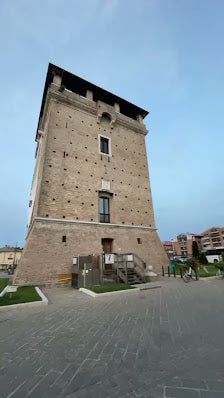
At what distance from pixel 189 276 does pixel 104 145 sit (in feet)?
46.6

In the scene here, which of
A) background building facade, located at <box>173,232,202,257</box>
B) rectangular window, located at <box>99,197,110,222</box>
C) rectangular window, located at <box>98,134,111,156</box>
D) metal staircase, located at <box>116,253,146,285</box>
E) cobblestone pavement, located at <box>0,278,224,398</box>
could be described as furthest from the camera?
background building facade, located at <box>173,232,202,257</box>

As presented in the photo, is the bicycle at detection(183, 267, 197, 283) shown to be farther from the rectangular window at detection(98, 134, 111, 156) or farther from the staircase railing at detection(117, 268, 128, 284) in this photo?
the rectangular window at detection(98, 134, 111, 156)

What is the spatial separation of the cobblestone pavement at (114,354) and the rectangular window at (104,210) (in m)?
10.1

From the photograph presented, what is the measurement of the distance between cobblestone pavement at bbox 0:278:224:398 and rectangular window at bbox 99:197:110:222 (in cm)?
1010

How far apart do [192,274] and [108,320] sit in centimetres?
1006

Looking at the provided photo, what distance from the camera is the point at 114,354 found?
294 centimetres

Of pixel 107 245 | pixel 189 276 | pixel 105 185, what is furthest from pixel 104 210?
pixel 189 276

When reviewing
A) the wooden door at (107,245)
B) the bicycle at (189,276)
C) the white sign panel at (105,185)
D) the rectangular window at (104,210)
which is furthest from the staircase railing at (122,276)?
the white sign panel at (105,185)

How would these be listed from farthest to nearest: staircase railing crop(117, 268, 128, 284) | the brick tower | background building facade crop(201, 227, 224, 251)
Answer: background building facade crop(201, 227, 224, 251) → the brick tower → staircase railing crop(117, 268, 128, 284)

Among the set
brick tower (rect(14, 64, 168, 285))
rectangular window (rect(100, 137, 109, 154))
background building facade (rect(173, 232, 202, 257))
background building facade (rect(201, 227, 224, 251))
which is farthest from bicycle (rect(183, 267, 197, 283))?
background building facade (rect(173, 232, 202, 257))

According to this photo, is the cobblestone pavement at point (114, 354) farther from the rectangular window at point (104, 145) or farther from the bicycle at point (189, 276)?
the rectangular window at point (104, 145)

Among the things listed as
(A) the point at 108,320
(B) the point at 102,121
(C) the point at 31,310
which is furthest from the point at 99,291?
(B) the point at 102,121

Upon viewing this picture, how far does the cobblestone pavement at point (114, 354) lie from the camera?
217 centimetres

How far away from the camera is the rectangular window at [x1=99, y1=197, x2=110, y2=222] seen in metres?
15.2
